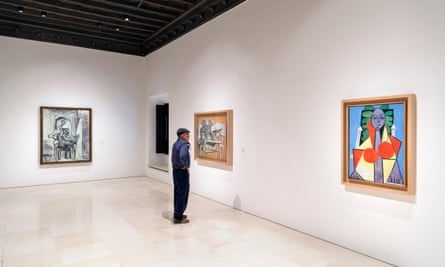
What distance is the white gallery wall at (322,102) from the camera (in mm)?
3396

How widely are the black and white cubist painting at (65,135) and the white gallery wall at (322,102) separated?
456cm

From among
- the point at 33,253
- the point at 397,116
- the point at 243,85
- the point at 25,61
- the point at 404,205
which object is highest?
the point at 25,61

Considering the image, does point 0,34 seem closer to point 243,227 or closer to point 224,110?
point 224,110

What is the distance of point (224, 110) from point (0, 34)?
6.84m

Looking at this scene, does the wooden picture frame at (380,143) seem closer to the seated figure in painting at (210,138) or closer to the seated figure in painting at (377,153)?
the seated figure in painting at (377,153)

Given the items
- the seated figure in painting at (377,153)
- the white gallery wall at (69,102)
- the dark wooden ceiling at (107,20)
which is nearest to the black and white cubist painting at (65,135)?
the white gallery wall at (69,102)

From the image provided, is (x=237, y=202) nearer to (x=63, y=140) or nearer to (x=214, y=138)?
(x=214, y=138)

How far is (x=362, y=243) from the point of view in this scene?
A: 398 cm

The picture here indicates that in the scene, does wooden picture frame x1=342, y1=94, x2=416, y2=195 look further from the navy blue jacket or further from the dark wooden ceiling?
the dark wooden ceiling

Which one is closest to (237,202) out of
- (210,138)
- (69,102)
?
(210,138)

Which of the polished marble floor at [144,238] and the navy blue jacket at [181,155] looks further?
the navy blue jacket at [181,155]

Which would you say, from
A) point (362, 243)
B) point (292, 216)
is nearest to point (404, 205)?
point (362, 243)

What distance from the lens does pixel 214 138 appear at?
6.87m

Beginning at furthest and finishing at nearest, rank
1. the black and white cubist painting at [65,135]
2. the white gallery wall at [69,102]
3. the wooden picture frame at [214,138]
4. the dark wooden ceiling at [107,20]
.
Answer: the black and white cubist painting at [65,135]
the white gallery wall at [69,102]
the dark wooden ceiling at [107,20]
the wooden picture frame at [214,138]
